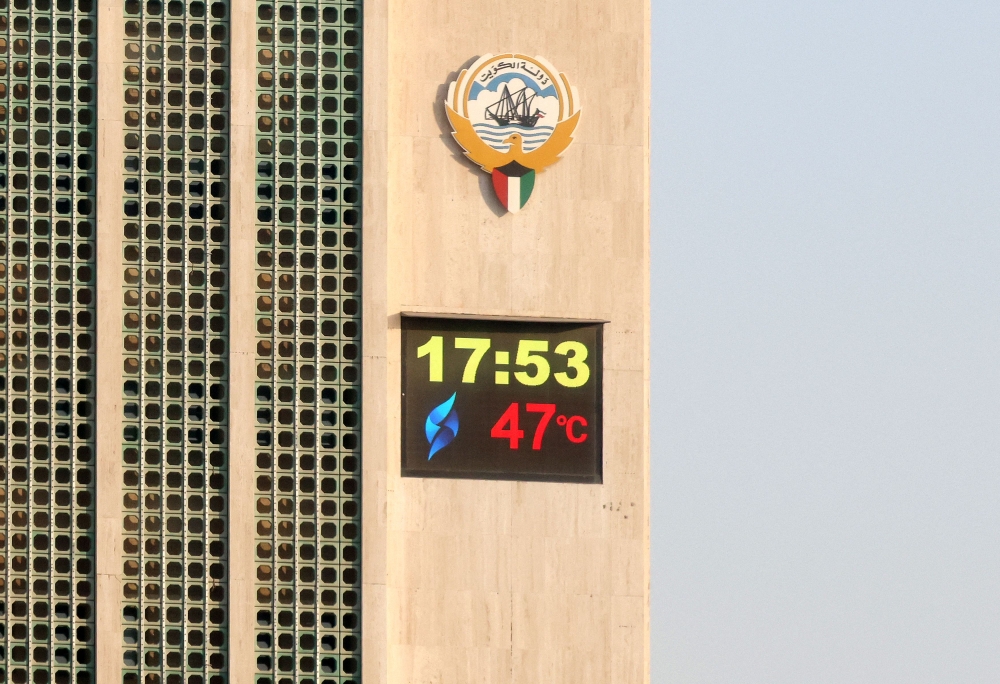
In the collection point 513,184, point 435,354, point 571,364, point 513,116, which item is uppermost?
point 513,116

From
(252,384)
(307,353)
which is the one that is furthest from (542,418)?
(252,384)

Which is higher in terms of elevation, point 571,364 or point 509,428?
point 571,364

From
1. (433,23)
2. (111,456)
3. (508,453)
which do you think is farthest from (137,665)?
(433,23)

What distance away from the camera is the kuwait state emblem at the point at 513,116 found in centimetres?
5225

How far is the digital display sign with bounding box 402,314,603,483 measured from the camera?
170 feet

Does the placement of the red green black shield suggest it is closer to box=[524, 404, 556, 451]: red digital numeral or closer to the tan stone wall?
the tan stone wall

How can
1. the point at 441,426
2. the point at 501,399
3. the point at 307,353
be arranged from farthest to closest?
the point at 501,399, the point at 441,426, the point at 307,353

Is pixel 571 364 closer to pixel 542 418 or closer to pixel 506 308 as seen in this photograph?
pixel 542 418

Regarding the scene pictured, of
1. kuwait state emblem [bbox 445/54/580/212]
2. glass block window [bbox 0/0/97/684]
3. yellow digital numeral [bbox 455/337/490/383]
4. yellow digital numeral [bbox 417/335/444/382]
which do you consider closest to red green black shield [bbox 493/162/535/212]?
kuwait state emblem [bbox 445/54/580/212]

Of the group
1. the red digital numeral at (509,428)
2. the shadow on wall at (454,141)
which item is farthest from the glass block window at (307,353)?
the red digital numeral at (509,428)

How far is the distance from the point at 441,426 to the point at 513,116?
8.78 meters

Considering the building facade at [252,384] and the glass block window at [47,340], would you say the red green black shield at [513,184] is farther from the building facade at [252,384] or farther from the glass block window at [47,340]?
the glass block window at [47,340]

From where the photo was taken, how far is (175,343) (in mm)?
50469

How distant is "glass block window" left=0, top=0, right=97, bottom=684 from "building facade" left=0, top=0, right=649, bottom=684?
0.07 metres
